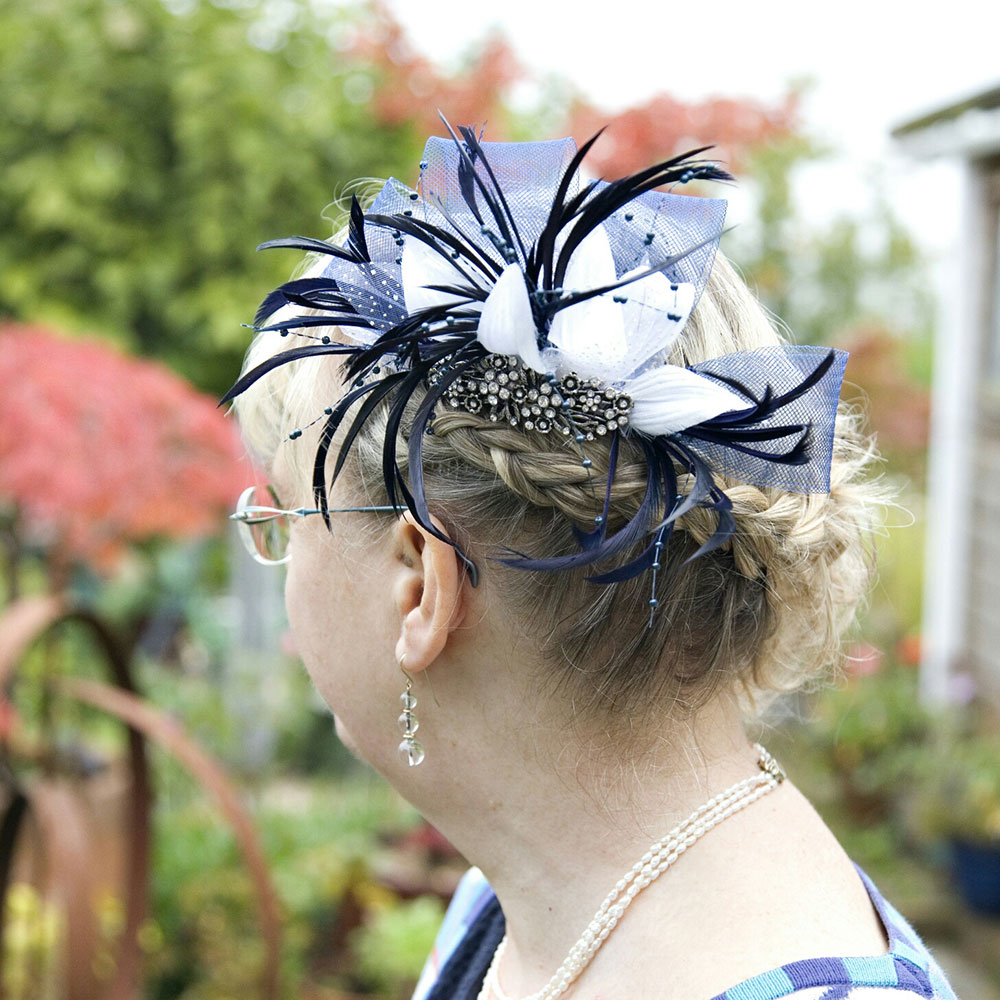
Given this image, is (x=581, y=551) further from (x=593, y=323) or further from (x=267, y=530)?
(x=267, y=530)

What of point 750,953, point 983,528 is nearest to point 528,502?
point 750,953

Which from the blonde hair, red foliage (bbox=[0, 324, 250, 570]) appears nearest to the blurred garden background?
red foliage (bbox=[0, 324, 250, 570])

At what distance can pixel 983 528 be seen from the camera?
5676 mm

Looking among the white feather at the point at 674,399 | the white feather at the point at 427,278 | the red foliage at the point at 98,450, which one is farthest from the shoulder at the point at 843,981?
the red foliage at the point at 98,450

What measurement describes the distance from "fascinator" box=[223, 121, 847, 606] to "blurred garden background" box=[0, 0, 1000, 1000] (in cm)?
83

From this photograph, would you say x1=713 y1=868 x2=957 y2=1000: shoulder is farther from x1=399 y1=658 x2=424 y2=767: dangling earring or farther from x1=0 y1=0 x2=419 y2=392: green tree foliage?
x1=0 y1=0 x2=419 y2=392: green tree foliage

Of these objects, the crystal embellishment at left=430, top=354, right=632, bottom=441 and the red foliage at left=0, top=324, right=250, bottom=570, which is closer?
the crystal embellishment at left=430, top=354, right=632, bottom=441

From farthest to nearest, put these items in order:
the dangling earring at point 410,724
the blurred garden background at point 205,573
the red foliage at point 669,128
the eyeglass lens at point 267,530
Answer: the red foliage at point 669,128 < the blurred garden background at point 205,573 < the eyeglass lens at point 267,530 < the dangling earring at point 410,724

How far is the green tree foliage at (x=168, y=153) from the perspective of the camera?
20.8 feet

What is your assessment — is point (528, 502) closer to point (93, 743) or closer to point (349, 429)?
point (349, 429)

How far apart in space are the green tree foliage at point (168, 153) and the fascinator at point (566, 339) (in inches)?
216

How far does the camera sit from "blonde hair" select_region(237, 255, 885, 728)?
3.37 ft

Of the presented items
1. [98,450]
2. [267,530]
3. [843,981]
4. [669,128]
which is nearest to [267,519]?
[267,530]

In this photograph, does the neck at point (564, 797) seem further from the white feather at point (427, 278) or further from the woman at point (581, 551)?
the white feather at point (427, 278)
